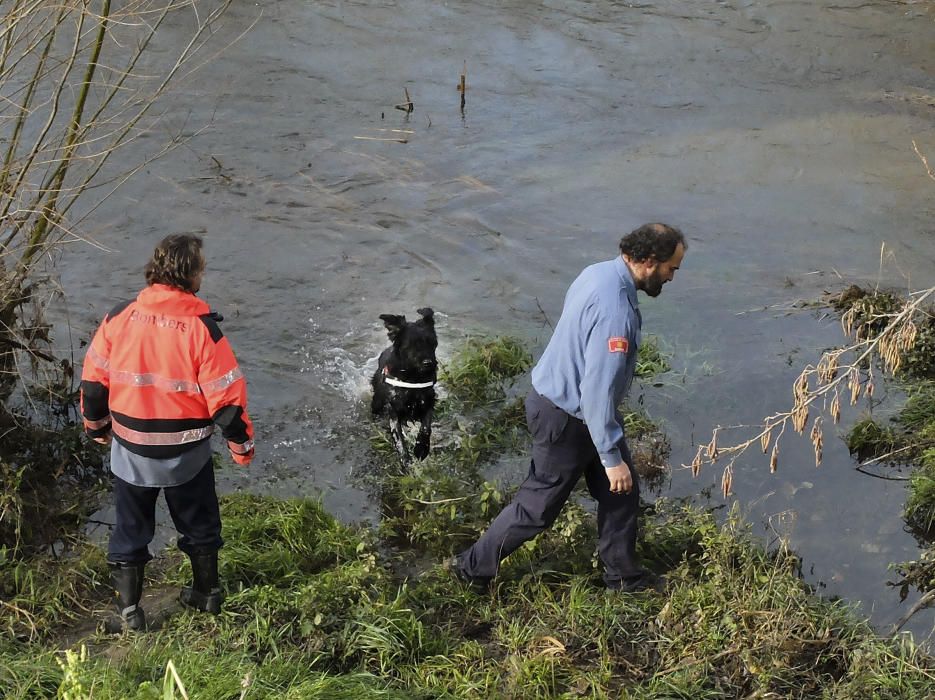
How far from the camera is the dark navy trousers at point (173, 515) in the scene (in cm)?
500

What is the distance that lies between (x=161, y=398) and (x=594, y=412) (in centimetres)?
207

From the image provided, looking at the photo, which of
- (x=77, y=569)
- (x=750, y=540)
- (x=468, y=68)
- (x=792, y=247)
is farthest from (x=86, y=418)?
(x=468, y=68)

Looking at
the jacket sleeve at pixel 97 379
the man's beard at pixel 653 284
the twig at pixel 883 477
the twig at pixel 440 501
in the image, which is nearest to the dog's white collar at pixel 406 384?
the twig at pixel 440 501

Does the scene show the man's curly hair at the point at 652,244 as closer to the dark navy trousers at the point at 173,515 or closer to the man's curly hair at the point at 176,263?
the man's curly hair at the point at 176,263

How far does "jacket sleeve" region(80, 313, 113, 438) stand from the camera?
479 centimetres

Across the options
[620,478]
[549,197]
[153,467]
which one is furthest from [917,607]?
[549,197]

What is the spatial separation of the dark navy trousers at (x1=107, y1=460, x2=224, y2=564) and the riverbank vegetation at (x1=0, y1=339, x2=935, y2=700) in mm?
404

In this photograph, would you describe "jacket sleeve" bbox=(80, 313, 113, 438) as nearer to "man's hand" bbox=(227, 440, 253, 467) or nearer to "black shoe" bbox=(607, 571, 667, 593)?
"man's hand" bbox=(227, 440, 253, 467)

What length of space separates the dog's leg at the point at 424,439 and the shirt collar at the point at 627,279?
2.45m

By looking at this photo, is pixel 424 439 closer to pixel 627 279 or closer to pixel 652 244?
pixel 627 279

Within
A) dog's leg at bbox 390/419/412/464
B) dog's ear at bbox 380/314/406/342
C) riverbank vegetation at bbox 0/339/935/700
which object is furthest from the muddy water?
dog's ear at bbox 380/314/406/342

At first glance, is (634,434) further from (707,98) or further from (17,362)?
(707,98)

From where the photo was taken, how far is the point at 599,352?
4.91 metres

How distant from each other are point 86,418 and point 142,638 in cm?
111
